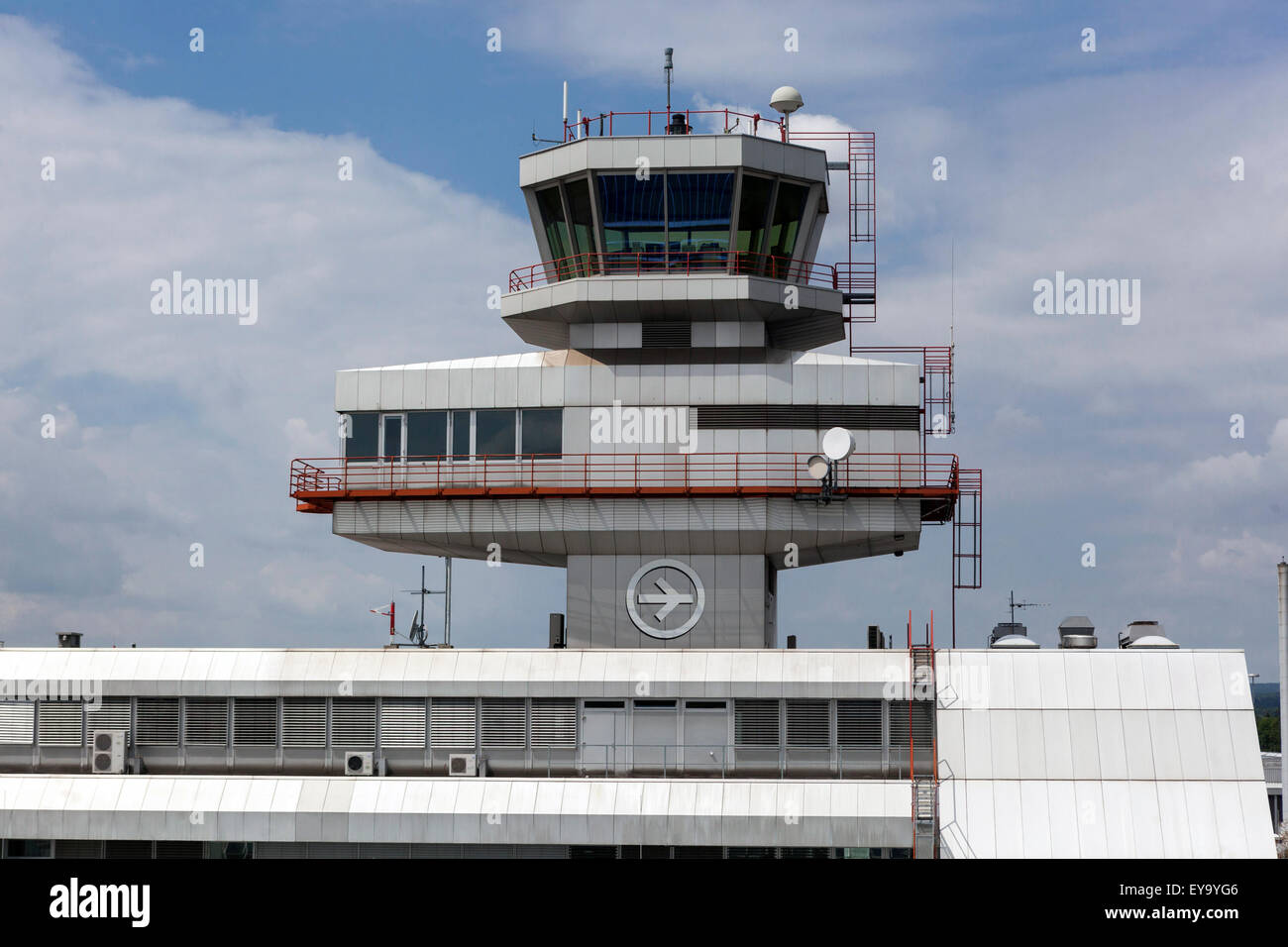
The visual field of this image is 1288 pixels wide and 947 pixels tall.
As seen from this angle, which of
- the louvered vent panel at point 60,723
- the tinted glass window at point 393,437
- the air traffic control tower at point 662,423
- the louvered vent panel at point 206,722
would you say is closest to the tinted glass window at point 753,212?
the air traffic control tower at point 662,423

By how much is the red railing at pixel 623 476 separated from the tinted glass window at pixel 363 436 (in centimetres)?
37

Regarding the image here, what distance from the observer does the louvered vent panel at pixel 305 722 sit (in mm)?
37906

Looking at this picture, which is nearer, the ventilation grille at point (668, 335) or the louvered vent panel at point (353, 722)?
the louvered vent panel at point (353, 722)

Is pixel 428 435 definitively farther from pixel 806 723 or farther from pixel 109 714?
pixel 806 723

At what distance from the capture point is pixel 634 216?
41.8 meters

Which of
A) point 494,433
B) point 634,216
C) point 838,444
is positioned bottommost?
point 838,444

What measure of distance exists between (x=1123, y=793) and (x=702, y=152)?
816 inches

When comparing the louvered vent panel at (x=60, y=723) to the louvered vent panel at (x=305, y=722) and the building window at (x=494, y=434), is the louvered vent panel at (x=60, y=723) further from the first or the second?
the building window at (x=494, y=434)

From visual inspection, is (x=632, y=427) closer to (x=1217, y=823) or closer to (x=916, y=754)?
(x=916, y=754)

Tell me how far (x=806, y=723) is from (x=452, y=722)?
30.5ft

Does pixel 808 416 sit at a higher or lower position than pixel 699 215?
lower

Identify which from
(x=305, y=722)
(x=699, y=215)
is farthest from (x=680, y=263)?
(x=305, y=722)

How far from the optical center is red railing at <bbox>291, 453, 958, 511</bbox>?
39719 mm
